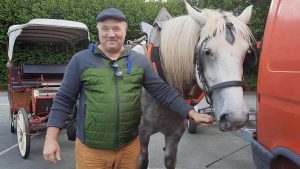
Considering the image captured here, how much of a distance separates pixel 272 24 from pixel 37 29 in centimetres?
495

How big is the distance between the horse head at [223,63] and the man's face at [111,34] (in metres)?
0.51

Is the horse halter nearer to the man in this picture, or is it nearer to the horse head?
the horse head

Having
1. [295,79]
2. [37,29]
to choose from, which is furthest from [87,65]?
[37,29]

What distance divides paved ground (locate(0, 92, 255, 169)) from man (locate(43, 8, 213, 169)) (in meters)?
2.65

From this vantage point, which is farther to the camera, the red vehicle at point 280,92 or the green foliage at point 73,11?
the green foliage at point 73,11

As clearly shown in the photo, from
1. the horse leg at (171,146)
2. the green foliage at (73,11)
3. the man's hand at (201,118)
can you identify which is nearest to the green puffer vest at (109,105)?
the man's hand at (201,118)

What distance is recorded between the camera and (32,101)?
598cm

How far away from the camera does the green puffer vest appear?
236 centimetres

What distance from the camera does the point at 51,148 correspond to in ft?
7.51

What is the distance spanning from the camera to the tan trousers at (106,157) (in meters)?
2.48

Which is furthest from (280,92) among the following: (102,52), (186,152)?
(186,152)

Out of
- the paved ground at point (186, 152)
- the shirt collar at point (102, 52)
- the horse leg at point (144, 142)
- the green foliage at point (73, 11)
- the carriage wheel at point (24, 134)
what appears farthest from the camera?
the green foliage at point (73, 11)

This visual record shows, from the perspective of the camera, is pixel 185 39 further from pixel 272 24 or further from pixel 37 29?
pixel 37 29

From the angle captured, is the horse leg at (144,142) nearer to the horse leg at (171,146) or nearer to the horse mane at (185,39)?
the horse leg at (171,146)
